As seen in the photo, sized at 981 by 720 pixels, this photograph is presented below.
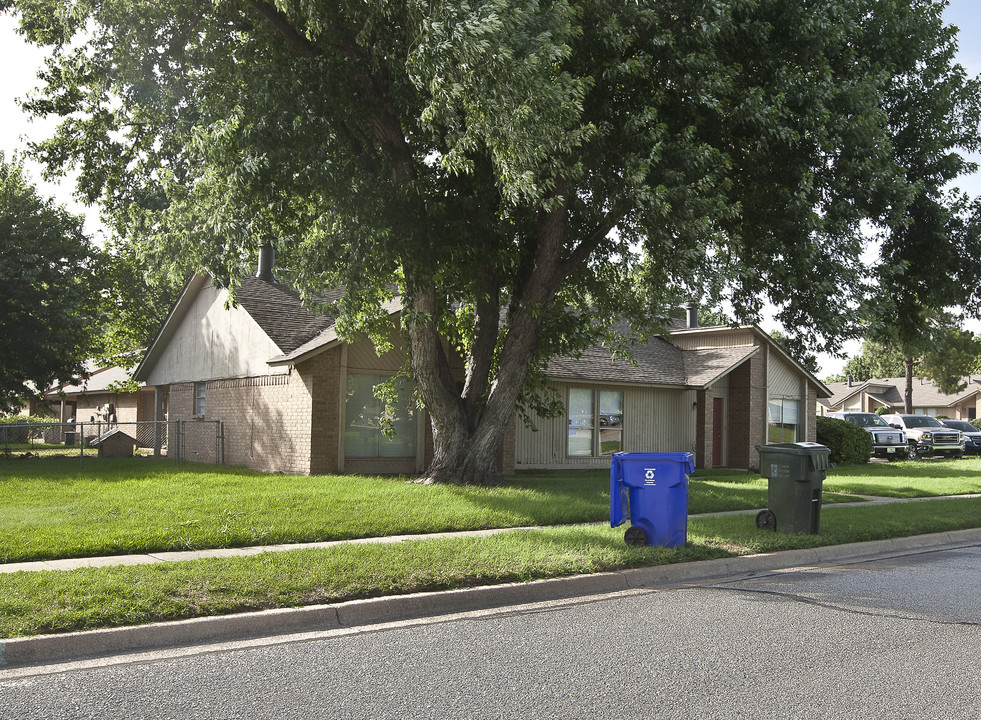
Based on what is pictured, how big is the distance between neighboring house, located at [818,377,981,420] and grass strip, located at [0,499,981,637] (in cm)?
6744

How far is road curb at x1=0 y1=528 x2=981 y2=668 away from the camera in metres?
6.05

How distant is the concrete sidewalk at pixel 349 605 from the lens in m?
6.07

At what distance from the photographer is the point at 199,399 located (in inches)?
950

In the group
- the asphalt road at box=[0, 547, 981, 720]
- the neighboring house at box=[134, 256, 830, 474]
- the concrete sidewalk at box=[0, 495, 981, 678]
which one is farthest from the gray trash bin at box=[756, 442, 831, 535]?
the neighboring house at box=[134, 256, 830, 474]

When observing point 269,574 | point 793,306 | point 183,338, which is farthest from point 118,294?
point 269,574

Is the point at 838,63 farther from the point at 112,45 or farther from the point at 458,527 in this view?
the point at 112,45

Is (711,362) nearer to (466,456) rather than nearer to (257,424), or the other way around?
(466,456)

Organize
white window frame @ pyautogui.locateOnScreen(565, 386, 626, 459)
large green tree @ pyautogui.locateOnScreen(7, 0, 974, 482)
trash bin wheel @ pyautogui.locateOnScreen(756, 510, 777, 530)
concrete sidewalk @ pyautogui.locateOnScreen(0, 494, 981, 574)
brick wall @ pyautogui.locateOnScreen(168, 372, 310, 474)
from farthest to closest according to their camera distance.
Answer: white window frame @ pyautogui.locateOnScreen(565, 386, 626, 459) → brick wall @ pyautogui.locateOnScreen(168, 372, 310, 474) → large green tree @ pyautogui.locateOnScreen(7, 0, 974, 482) → trash bin wheel @ pyautogui.locateOnScreen(756, 510, 777, 530) → concrete sidewalk @ pyautogui.locateOnScreen(0, 494, 981, 574)

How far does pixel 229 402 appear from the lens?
21.9 meters

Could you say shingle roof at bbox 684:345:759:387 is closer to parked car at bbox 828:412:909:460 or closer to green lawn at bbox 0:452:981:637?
green lawn at bbox 0:452:981:637

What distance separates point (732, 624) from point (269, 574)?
403cm

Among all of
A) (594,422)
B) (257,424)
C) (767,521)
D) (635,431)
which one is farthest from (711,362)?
(767,521)

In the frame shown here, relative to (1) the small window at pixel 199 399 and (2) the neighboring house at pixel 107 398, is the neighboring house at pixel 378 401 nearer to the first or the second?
(1) the small window at pixel 199 399

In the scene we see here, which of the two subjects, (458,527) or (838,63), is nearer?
(458,527)
